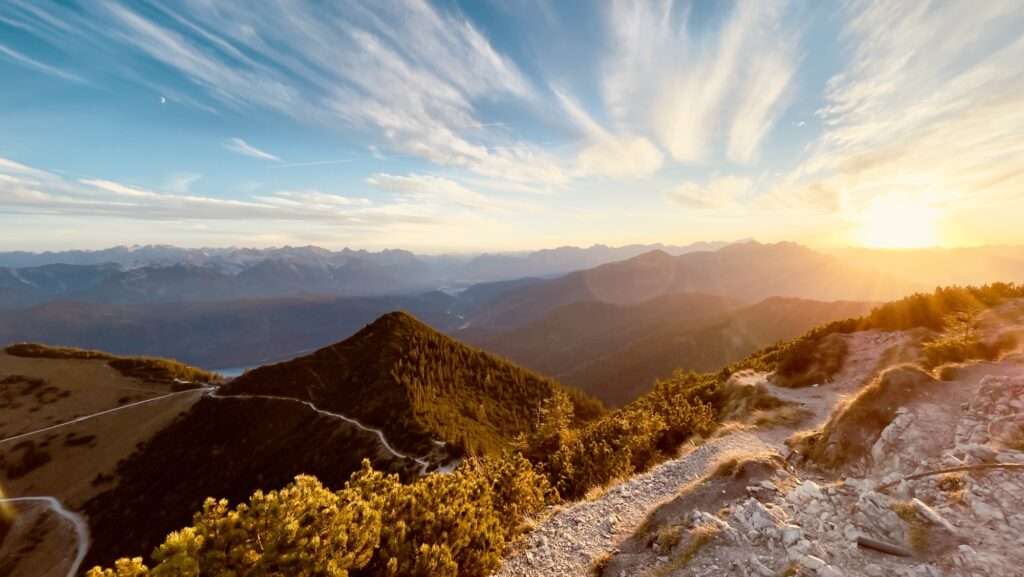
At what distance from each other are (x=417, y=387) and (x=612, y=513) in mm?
64741

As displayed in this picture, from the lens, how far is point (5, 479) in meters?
74.0

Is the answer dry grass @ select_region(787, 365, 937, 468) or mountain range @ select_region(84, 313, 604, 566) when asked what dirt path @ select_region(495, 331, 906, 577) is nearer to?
dry grass @ select_region(787, 365, 937, 468)

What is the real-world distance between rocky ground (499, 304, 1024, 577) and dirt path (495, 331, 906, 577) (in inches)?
2.5

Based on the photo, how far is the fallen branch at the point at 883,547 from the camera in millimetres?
8203

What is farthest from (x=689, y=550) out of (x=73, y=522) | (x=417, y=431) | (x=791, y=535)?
(x=73, y=522)

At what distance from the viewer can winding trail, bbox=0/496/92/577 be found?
55300 mm

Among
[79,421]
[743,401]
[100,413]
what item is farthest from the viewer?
[100,413]

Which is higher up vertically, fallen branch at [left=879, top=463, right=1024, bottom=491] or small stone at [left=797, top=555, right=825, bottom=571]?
fallen branch at [left=879, top=463, right=1024, bottom=491]

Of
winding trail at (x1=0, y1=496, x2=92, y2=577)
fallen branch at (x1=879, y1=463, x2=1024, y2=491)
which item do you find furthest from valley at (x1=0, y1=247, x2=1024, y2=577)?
fallen branch at (x1=879, y1=463, x2=1024, y2=491)

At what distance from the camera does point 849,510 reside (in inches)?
388

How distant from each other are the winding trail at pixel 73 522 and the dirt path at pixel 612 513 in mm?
75656

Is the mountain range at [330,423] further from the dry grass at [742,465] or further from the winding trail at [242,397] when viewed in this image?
the dry grass at [742,465]

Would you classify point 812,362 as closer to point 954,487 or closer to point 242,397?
point 954,487

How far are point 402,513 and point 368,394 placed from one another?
67407mm
